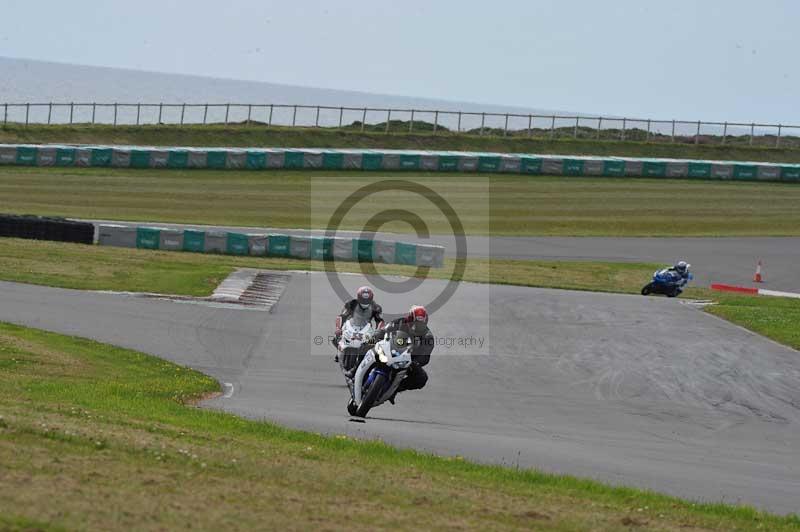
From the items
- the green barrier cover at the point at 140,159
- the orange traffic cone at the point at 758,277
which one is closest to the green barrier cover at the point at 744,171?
the orange traffic cone at the point at 758,277

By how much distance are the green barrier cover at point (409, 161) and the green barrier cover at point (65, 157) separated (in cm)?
1876

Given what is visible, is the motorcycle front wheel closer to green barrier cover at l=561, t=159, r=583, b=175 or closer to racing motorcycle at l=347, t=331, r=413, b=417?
racing motorcycle at l=347, t=331, r=413, b=417

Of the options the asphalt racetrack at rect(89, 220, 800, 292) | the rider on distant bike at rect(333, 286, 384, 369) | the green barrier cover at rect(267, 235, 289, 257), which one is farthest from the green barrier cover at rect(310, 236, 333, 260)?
the rider on distant bike at rect(333, 286, 384, 369)

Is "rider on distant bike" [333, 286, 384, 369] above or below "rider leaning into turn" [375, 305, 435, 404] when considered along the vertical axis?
above

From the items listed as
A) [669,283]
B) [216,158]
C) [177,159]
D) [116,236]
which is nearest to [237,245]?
[116,236]

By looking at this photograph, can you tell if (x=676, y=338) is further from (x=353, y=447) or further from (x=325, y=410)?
(x=353, y=447)

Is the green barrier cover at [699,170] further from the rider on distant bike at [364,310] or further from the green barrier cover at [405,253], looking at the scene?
the rider on distant bike at [364,310]

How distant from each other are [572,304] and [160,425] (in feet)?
68.3

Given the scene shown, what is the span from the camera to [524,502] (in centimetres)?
1244

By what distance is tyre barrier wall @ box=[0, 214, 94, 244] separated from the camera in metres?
43.8

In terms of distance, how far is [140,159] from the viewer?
2672 inches

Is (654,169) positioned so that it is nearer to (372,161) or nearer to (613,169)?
(613,169)

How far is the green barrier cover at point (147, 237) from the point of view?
45.5m

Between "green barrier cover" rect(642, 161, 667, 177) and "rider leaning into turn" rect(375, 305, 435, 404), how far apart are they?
190ft
